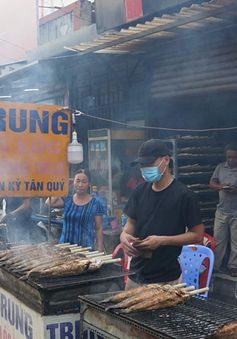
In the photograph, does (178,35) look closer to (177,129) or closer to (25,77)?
(177,129)

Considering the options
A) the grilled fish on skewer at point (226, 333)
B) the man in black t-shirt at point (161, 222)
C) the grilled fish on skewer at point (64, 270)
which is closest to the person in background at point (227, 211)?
the man in black t-shirt at point (161, 222)

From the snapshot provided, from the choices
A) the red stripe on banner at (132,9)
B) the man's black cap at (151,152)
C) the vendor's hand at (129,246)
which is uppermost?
the red stripe on banner at (132,9)

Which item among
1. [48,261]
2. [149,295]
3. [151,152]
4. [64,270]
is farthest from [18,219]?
[149,295]

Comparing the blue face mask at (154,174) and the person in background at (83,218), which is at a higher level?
the blue face mask at (154,174)

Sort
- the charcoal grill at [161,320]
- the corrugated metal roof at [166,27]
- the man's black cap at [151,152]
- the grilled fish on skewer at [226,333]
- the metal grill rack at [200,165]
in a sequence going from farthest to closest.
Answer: the metal grill rack at [200,165]
the corrugated metal roof at [166,27]
the man's black cap at [151,152]
the charcoal grill at [161,320]
the grilled fish on skewer at [226,333]

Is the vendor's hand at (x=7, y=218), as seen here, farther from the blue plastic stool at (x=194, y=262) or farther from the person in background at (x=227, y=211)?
the blue plastic stool at (x=194, y=262)

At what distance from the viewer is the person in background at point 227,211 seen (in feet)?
21.7

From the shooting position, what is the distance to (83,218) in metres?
5.35

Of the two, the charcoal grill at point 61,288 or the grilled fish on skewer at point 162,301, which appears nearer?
the grilled fish on skewer at point 162,301

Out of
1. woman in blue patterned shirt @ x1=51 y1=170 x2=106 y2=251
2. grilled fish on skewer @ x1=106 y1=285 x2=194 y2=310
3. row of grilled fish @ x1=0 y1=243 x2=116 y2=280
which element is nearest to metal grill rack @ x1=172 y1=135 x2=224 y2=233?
woman in blue patterned shirt @ x1=51 y1=170 x2=106 y2=251

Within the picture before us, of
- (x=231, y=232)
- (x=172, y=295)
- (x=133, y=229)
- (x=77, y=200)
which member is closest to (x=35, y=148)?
(x=77, y=200)

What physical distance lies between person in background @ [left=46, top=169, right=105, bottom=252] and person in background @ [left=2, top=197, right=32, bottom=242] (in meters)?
2.55

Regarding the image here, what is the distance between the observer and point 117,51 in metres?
6.59

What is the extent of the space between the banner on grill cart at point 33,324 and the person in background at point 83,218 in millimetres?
1439
